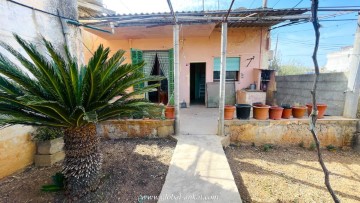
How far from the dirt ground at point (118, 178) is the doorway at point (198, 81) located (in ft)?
17.5

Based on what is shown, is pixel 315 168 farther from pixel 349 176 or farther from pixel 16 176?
pixel 16 176

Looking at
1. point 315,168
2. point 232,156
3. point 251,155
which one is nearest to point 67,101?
point 232,156

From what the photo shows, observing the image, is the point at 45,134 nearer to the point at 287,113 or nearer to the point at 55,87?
the point at 55,87

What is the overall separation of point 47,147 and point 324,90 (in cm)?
709

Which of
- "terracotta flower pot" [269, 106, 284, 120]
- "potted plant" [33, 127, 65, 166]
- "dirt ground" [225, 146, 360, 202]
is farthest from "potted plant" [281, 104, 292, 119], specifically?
"potted plant" [33, 127, 65, 166]

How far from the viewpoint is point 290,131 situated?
4598 mm

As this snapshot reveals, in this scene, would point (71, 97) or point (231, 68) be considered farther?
point (231, 68)

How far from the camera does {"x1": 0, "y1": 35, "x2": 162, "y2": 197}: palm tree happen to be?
213 centimetres

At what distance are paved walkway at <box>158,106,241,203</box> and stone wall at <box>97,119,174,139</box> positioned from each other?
0.46 metres

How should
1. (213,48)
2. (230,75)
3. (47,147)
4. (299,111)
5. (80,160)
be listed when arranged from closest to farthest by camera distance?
(80,160)
(47,147)
(299,111)
(213,48)
(230,75)

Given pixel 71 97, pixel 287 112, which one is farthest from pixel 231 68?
pixel 71 97

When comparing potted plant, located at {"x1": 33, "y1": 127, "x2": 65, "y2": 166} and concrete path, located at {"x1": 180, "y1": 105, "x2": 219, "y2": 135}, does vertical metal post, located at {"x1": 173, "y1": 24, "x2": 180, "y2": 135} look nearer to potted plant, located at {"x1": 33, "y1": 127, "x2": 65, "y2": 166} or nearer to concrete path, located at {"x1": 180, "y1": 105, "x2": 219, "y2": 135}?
concrete path, located at {"x1": 180, "y1": 105, "x2": 219, "y2": 135}

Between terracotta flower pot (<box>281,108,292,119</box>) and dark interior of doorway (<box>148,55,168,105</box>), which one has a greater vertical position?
dark interior of doorway (<box>148,55,168,105</box>)

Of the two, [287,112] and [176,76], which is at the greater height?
[176,76]
